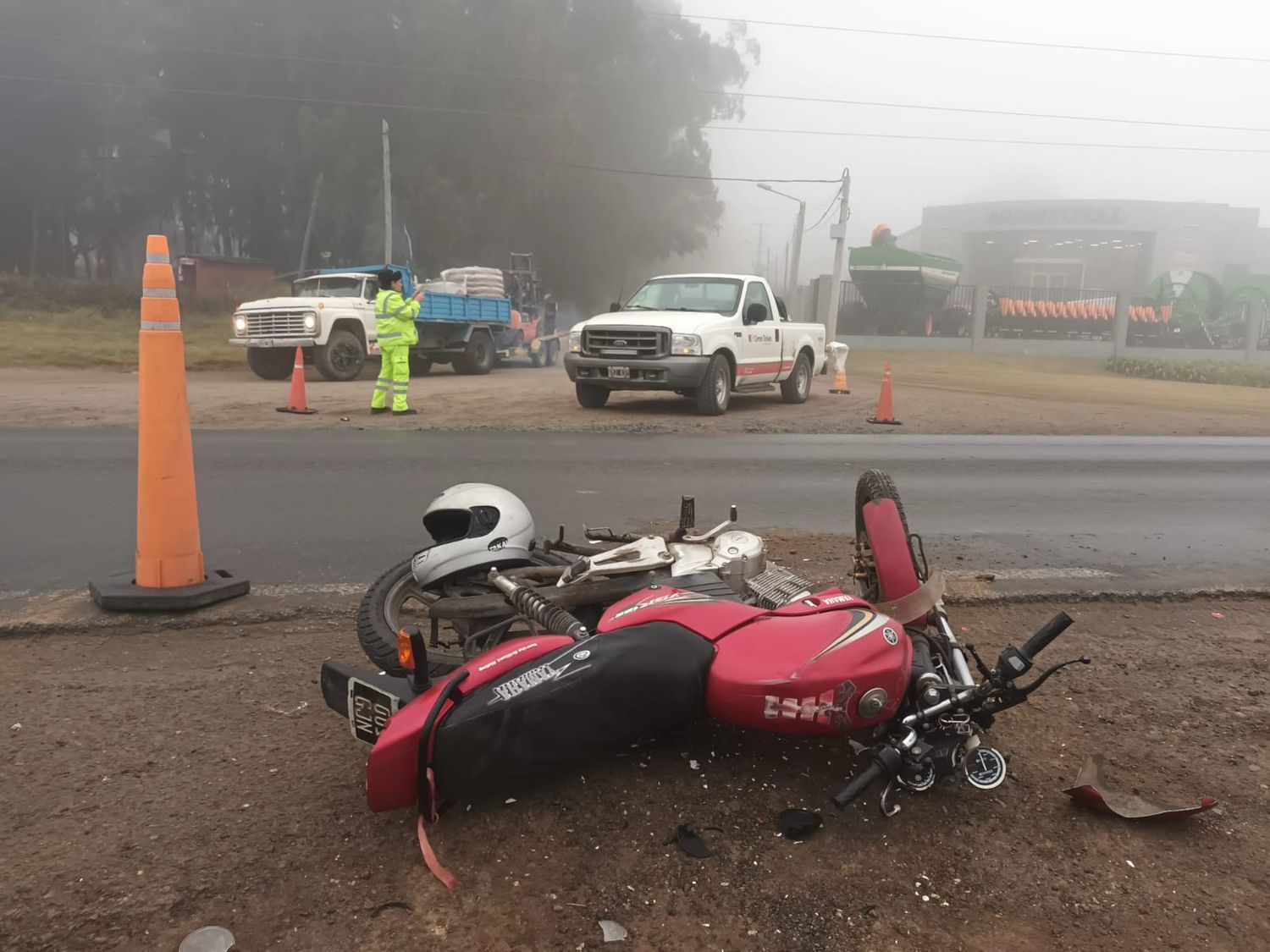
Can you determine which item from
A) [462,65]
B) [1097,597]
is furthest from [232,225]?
[1097,597]

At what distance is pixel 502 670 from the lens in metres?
2.50

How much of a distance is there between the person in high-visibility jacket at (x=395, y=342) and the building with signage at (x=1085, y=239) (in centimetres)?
7634

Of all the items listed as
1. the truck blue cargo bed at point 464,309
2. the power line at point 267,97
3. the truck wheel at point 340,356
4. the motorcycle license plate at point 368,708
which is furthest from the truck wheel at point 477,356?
the power line at point 267,97

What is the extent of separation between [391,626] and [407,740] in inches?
38.0

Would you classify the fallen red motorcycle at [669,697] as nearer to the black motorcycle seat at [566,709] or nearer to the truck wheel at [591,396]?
the black motorcycle seat at [566,709]

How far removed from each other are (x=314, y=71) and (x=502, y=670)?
5354 centimetres

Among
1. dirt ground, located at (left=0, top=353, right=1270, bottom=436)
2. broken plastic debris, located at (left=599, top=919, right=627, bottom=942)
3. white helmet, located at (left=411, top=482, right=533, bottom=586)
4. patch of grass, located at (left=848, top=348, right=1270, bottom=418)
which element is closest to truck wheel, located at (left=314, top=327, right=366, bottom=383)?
dirt ground, located at (left=0, top=353, right=1270, bottom=436)

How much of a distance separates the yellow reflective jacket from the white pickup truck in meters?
2.22

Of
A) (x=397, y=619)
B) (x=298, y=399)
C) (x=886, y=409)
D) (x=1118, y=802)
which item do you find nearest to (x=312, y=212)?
(x=298, y=399)

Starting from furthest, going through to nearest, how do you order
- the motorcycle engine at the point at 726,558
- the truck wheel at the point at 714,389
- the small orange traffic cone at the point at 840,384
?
the small orange traffic cone at the point at 840,384 → the truck wheel at the point at 714,389 → the motorcycle engine at the point at 726,558

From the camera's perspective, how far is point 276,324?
20.2 m

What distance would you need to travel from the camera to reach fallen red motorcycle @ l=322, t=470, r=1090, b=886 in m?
2.42

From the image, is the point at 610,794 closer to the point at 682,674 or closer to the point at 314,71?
the point at 682,674

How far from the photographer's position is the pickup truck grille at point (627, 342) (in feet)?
44.5
